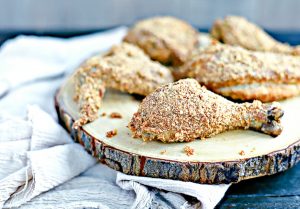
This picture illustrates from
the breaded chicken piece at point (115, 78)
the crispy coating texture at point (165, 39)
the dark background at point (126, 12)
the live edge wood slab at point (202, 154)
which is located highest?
the crispy coating texture at point (165, 39)

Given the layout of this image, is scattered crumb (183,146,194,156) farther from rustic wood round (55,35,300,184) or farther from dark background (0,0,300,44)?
dark background (0,0,300,44)

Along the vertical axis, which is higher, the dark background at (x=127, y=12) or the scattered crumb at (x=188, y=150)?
the scattered crumb at (x=188, y=150)

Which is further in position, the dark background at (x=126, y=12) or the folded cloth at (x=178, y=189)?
the dark background at (x=126, y=12)

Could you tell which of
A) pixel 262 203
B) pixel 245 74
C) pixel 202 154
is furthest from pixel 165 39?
pixel 262 203

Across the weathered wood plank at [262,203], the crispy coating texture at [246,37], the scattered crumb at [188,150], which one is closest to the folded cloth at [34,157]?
the scattered crumb at [188,150]

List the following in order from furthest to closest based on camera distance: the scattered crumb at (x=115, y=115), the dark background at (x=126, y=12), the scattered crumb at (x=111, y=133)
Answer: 1. the dark background at (x=126, y=12)
2. the scattered crumb at (x=115, y=115)
3. the scattered crumb at (x=111, y=133)

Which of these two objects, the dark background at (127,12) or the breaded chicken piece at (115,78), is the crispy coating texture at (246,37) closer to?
the breaded chicken piece at (115,78)

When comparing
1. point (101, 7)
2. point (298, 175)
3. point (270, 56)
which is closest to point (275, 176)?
point (298, 175)

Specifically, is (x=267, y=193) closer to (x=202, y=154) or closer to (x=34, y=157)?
(x=202, y=154)
